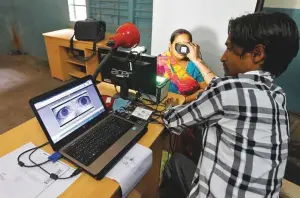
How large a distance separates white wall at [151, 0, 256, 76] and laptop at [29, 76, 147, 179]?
4.28 ft

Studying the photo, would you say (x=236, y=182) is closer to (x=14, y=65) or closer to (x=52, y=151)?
(x=52, y=151)

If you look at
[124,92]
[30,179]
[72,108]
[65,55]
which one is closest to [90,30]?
[65,55]

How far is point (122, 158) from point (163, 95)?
0.58 meters

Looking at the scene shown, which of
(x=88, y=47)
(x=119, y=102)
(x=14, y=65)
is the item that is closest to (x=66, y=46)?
(x=88, y=47)

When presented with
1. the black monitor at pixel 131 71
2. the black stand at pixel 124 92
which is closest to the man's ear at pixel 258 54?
the black monitor at pixel 131 71

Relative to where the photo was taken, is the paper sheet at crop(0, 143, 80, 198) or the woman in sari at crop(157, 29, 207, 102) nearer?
the paper sheet at crop(0, 143, 80, 198)

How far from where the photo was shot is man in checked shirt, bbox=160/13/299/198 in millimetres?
682

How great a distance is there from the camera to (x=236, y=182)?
0.72 m

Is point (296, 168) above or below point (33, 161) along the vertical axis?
below

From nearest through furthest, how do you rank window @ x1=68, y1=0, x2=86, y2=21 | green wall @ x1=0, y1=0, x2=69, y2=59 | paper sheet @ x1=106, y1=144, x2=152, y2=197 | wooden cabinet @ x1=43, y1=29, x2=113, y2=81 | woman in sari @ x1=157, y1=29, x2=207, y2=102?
paper sheet @ x1=106, y1=144, x2=152, y2=197 → woman in sari @ x1=157, y1=29, x2=207, y2=102 → wooden cabinet @ x1=43, y1=29, x2=113, y2=81 → window @ x1=68, y1=0, x2=86, y2=21 → green wall @ x1=0, y1=0, x2=69, y2=59

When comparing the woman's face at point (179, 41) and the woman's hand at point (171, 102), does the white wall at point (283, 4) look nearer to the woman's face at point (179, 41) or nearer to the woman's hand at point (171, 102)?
the woman's face at point (179, 41)

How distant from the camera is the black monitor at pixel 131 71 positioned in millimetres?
1180

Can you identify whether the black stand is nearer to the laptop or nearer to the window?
the laptop

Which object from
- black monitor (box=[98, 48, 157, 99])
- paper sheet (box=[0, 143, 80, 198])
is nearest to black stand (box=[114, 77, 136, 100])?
black monitor (box=[98, 48, 157, 99])
